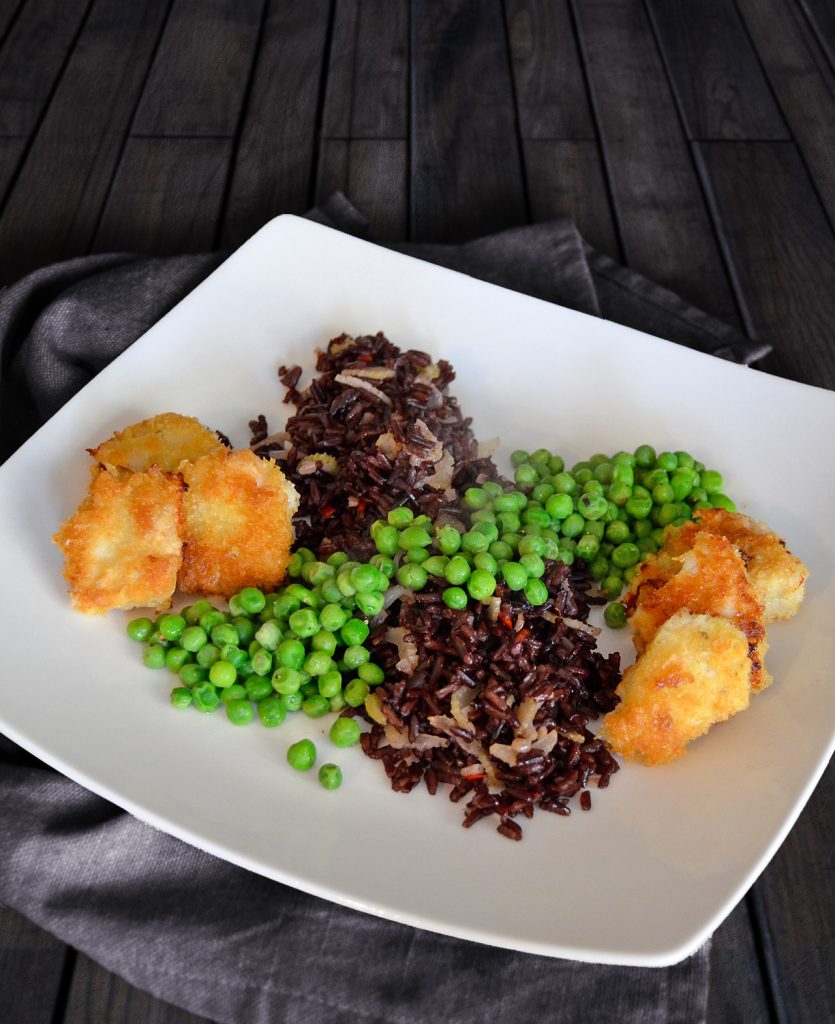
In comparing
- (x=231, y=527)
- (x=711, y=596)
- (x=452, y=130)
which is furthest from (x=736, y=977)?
(x=452, y=130)

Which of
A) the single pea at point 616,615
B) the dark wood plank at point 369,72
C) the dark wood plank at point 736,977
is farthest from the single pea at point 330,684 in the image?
the dark wood plank at point 369,72

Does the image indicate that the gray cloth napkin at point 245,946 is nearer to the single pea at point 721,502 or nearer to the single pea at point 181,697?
the single pea at point 181,697

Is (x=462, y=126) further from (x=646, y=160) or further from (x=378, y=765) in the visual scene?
(x=378, y=765)

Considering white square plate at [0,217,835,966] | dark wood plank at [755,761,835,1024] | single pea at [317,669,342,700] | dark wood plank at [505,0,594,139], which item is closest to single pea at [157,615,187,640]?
white square plate at [0,217,835,966]

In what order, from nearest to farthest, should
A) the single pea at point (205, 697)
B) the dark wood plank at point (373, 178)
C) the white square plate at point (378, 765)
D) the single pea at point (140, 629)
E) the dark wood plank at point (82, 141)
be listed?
the white square plate at point (378, 765)
the single pea at point (205, 697)
the single pea at point (140, 629)
the dark wood plank at point (82, 141)
the dark wood plank at point (373, 178)

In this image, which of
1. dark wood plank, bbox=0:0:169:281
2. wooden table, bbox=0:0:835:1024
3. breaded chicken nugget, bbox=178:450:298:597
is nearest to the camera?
breaded chicken nugget, bbox=178:450:298:597

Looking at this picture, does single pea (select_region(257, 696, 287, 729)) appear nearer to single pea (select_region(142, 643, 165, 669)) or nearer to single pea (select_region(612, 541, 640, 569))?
single pea (select_region(142, 643, 165, 669))

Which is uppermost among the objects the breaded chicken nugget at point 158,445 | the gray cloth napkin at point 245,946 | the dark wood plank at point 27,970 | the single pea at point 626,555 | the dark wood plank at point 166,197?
the breaded chicken nugget at point 158,445
